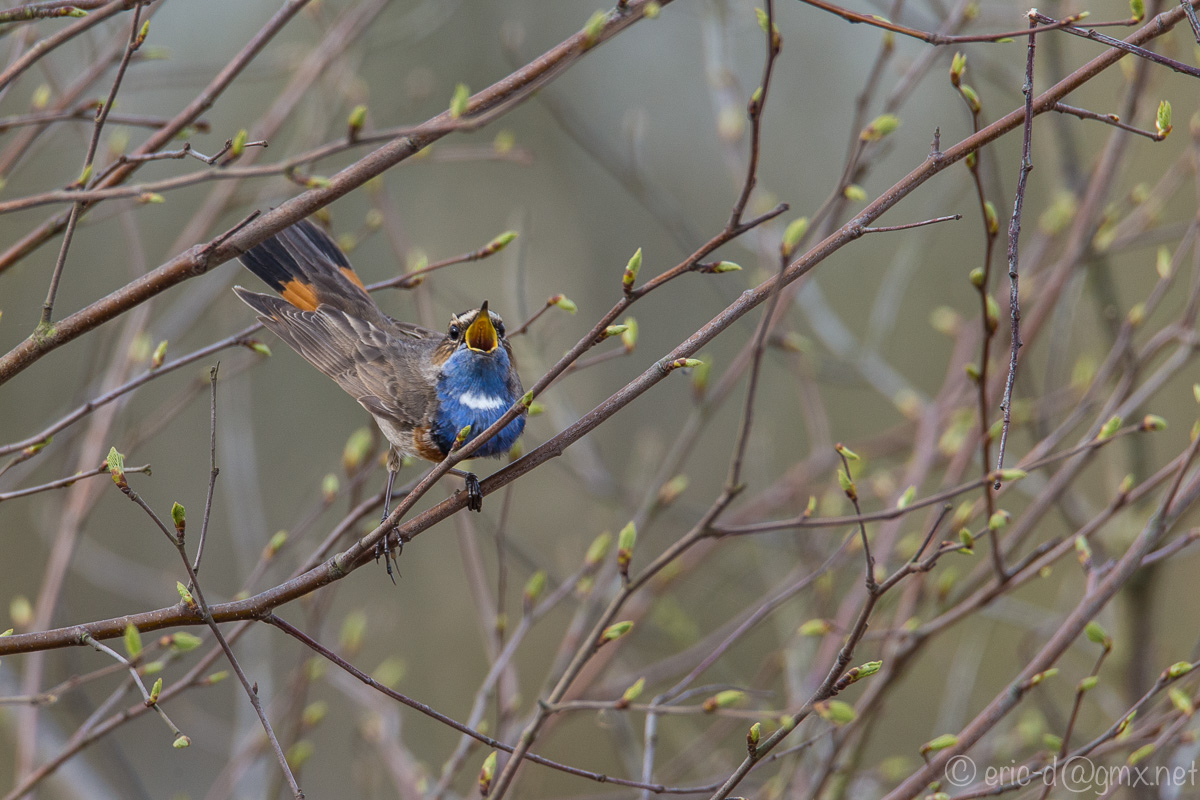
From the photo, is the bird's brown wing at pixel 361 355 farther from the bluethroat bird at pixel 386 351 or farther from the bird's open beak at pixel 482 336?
the bird's open beak at pixel 482 336

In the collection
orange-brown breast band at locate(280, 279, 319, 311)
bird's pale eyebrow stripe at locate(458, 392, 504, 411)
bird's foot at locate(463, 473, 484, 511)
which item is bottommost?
bird's foot at locate(463, 473, 484, 511)

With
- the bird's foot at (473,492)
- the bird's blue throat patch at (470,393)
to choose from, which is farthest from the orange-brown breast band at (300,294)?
the bird's foot at (473,492)

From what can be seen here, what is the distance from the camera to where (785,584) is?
4.14 m

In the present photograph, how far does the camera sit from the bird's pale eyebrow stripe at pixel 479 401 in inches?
144

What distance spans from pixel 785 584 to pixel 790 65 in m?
10.1

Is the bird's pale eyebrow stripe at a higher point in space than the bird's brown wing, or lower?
lower

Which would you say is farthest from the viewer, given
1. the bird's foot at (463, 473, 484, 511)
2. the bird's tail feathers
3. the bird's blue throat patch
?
the bird's tail feathers

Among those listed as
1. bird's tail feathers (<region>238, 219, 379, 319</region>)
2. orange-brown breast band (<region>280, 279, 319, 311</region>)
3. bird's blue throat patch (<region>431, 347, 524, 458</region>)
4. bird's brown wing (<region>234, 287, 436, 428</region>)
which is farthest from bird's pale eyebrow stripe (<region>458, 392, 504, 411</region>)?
orange-brown breast band (<region>280, 279, 319, 311</region>)

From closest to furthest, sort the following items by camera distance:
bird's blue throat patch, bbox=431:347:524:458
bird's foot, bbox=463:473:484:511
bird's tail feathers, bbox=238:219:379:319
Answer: bird's foot, bbox=463:473:484:511 < bird's blue throat patch, bbox=431:347:524:458 < bird's tail feathers, bbox=238:219:379:319

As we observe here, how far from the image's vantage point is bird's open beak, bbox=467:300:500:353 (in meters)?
3.62

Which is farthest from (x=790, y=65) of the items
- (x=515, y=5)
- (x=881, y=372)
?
(x=881, y=372)

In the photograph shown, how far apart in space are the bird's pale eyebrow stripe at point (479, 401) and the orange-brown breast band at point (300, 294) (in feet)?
2.50

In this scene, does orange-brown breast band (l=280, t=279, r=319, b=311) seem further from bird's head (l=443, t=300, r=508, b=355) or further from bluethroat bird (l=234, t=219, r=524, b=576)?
bird's head (l=443, t=300, r=508, b=355)

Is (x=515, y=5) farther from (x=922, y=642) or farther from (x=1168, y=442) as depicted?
(x=922, y=642)
